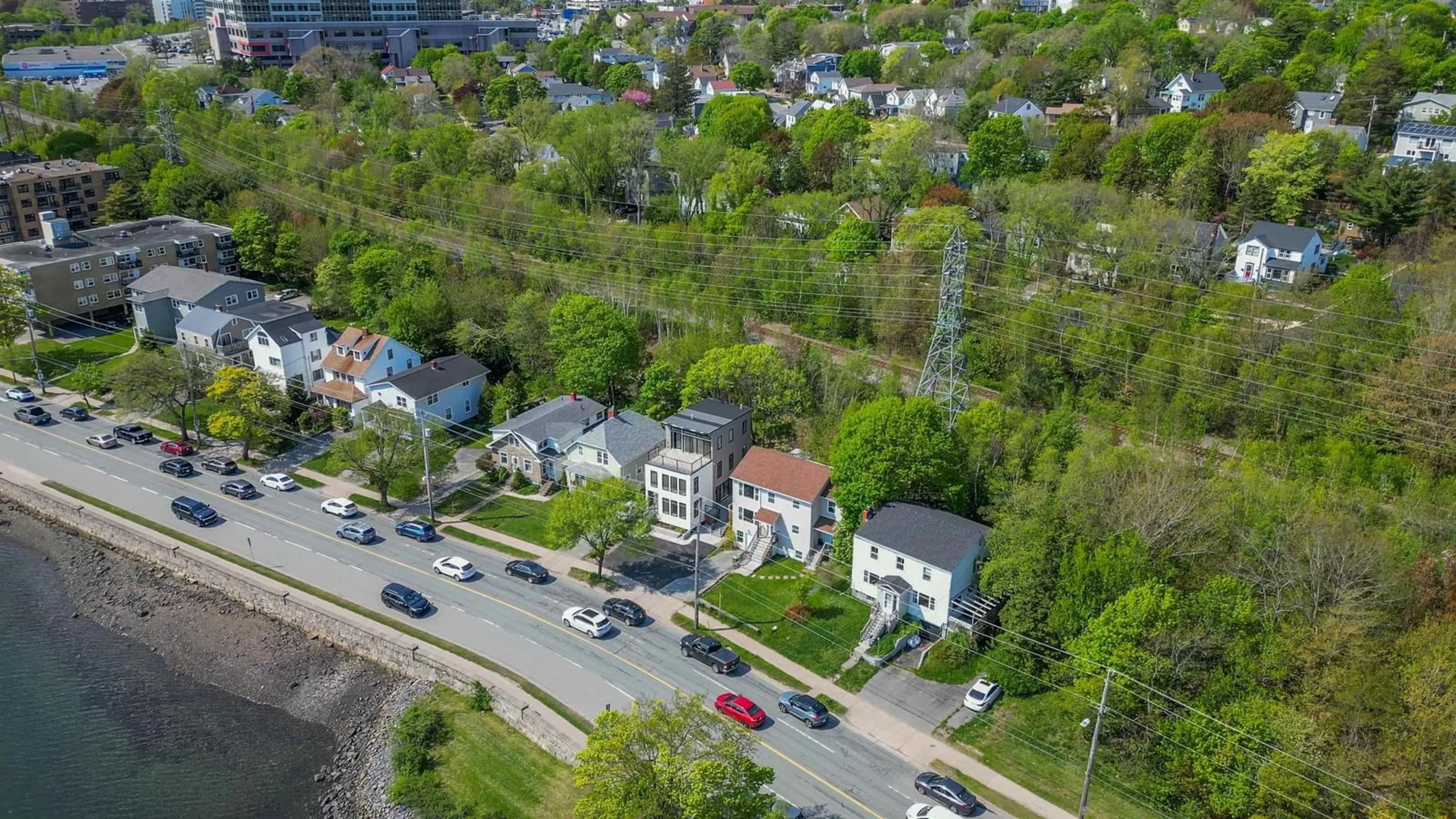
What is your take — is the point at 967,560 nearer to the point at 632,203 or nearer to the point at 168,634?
the point at 168,634

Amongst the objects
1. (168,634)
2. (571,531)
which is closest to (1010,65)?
(571,531)

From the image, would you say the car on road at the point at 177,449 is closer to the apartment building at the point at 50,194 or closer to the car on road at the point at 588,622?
the car on road at the point at 588,622

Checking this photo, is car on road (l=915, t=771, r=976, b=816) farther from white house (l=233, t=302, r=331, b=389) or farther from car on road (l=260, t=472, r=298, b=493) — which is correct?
white house (l=233, t=302, r=331, b=389)

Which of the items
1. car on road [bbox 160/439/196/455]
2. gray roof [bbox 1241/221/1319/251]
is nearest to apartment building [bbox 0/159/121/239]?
car on road [bbox 160/439/196/455]

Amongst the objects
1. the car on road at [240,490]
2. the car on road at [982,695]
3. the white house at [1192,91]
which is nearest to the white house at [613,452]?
the car on road at [240,490]

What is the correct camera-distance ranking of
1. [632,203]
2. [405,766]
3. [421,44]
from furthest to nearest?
[421,44]
[632,203]
[405,766]

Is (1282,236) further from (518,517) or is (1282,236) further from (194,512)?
(194,512)

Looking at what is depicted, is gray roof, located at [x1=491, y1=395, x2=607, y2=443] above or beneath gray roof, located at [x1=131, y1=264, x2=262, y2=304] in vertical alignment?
beneath
